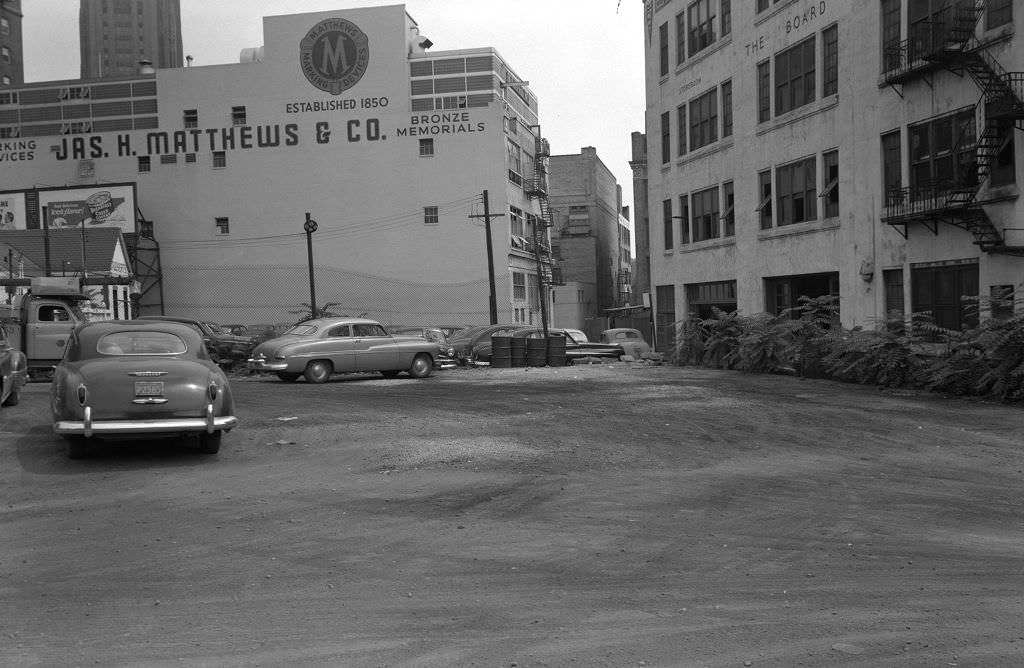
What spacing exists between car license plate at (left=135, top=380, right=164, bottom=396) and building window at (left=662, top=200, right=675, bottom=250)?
3239cm

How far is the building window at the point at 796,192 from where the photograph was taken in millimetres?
31750

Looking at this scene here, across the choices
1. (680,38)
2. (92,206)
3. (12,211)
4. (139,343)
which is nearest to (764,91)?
(680,38)

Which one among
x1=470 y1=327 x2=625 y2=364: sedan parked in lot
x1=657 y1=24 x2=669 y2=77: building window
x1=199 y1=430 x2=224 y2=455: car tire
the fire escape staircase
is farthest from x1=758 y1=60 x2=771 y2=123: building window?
the fire escape staircase

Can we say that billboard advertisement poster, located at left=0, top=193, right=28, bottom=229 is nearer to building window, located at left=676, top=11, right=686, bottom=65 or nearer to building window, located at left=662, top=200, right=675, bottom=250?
building window, located at left=662, top=200, right=675, bottom=250

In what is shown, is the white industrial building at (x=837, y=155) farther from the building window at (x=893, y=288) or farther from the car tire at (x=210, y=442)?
the car tire at (x=210, y=442)

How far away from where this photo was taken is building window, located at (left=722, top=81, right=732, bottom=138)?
36.5 metres

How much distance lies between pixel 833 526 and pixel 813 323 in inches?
718

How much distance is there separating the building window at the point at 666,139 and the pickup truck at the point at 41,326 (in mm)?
24125

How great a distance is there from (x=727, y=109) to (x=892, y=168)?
1000 centimetres

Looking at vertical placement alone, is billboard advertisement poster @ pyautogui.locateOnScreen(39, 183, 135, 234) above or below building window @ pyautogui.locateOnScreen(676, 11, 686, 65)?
below

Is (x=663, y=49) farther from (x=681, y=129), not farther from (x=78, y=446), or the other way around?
(x=78, y=446)

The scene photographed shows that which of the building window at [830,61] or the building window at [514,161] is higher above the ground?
the building window at [514,161]

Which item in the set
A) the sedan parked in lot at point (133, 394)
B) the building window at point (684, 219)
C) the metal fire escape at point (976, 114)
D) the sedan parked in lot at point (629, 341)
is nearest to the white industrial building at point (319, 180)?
the sedan parked in lot at point (629, 341)

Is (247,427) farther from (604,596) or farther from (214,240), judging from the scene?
(214,240)
